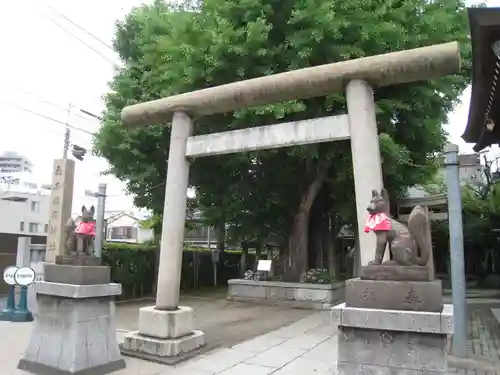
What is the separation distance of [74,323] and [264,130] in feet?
13.2

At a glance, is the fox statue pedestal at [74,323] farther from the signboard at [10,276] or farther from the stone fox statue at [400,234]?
the signboard at [10,276]

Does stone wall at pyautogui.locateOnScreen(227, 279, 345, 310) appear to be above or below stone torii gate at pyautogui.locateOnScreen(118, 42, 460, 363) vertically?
below

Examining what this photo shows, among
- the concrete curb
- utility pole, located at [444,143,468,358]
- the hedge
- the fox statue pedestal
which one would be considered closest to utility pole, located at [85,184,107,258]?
the hedge

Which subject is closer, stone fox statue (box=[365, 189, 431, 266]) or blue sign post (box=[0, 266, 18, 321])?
stone fox statue (box=[365, 189, 431, 266])

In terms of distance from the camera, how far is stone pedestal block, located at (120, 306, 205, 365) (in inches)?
271

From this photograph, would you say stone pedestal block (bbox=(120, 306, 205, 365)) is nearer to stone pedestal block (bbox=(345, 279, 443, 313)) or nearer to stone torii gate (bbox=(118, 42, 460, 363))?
stone torii gate (bbox=(118, 42, 460, 363))

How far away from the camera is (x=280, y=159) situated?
13555 mm

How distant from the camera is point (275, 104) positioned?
32.7ft

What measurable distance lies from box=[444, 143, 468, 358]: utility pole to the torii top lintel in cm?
174

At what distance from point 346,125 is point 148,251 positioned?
1096cm

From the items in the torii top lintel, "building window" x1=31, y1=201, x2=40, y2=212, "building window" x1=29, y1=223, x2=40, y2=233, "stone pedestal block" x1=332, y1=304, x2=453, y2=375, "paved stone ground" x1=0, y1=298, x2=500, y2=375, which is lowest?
"paved stone ground" x1=0, y1=298, x2=500, y2=375

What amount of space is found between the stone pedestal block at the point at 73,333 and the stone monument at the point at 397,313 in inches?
142

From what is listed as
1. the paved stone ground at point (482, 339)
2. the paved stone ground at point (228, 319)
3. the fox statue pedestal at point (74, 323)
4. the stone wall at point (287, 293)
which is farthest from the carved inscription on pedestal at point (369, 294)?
the stone wall at point (287, 293)

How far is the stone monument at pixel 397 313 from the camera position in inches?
158
